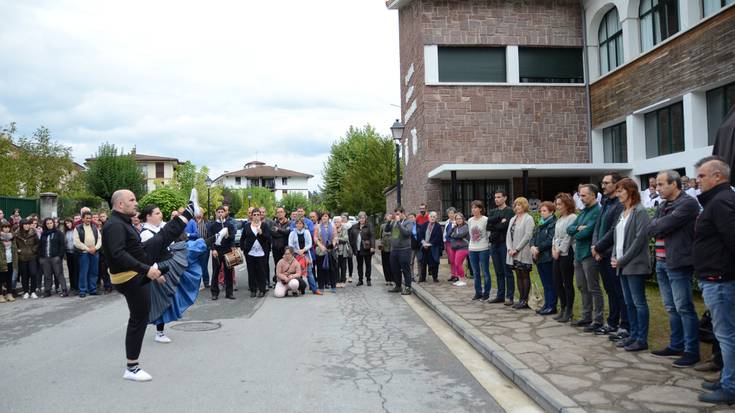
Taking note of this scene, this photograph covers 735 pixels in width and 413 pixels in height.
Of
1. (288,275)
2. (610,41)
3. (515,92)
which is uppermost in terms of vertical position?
(610,41)

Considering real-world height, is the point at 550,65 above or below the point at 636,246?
above

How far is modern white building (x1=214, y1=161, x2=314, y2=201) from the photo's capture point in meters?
111

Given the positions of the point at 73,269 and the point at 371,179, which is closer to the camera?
the point at 73,269

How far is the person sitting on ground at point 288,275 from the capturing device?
11.6m

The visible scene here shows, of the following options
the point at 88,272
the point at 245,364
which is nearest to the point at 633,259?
Answer: the point at 245,364

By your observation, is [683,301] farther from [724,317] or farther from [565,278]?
[565,278]

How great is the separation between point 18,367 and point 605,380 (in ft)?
20.5

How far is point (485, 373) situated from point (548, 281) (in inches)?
124

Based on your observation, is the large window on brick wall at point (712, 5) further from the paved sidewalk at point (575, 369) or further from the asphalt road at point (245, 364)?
the asphalt road at point (245, 364)

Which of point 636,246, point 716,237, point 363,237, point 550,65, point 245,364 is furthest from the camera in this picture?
point 550,65

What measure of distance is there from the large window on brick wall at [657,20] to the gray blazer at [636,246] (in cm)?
1380

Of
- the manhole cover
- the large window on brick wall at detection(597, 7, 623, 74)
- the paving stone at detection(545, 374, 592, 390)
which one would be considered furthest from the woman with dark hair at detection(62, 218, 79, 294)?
the large window on brick wall at detection(597, 7, 623, 74)

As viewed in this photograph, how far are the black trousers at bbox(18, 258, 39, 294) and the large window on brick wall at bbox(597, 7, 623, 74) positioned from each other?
20.4m

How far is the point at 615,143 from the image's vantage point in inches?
843
